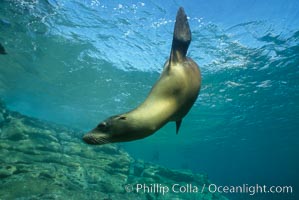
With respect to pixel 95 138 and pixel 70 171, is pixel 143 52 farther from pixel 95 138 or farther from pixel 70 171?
pixel 95 138

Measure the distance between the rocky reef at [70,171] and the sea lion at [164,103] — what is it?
838 centimetres

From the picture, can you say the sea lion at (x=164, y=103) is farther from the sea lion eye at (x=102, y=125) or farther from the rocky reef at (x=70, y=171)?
the rocky reef at (x=70, y=171)

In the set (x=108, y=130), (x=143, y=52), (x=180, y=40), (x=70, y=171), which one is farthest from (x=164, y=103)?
(x=143, y=52)

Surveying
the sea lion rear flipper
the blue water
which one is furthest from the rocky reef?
the sea lion rear flipper

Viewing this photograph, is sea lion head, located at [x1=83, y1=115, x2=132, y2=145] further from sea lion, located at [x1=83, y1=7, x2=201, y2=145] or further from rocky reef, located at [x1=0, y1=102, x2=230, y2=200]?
rocky reef, located at [x1=0, y1=102, x2=230, y2=200]

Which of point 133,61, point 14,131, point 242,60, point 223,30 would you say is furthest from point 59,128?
point 242,60

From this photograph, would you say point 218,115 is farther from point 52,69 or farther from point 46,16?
point 46,16

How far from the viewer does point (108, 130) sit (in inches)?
64.8

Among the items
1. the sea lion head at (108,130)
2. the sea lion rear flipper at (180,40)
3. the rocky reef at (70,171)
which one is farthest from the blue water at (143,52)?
the sea lion head at (108,130)

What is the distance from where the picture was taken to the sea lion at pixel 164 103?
1.65m

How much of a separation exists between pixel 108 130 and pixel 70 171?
1100 cm

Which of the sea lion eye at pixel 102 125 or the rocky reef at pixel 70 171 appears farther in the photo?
the rocky reef at pixel 70 171

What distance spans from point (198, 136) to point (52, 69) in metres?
32.6

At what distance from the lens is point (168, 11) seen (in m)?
12.8
